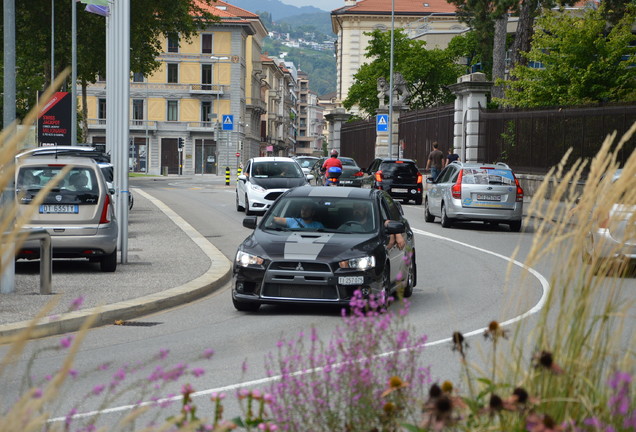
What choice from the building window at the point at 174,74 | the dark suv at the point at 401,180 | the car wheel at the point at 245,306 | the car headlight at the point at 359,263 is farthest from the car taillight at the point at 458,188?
the building window at the point at 174,74

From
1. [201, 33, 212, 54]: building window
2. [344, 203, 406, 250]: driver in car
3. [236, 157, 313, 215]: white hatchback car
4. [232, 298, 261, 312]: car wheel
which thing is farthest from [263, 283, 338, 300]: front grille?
[201, 33, 212, 54]: building window

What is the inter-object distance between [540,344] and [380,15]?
12025 cm

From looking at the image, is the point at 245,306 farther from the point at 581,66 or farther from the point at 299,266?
the point at 581,66

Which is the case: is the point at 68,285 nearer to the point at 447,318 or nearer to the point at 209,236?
the point at 447,318

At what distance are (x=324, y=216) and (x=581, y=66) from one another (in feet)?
91.6

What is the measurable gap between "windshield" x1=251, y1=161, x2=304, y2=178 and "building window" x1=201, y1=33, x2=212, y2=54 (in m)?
77.8

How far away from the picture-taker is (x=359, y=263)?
38.8ft

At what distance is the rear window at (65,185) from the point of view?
15.5 m

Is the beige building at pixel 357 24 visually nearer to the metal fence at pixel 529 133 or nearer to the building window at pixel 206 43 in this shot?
the building window at pixel 206 43

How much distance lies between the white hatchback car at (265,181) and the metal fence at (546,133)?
840 centimetres

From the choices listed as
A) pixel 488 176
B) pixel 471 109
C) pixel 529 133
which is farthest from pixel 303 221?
pixel 471 109

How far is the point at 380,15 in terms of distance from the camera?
4798 inches

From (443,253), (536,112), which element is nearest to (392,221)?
(443,253)

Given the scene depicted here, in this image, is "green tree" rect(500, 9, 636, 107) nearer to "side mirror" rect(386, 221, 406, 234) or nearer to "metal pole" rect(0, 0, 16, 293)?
"side mirror" rect(386, 221, 406, 234)
